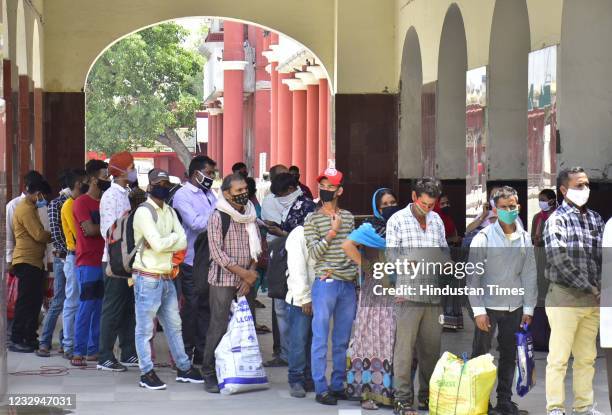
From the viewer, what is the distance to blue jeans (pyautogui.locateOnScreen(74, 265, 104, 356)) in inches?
440

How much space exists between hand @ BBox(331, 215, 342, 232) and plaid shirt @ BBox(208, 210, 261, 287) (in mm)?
899

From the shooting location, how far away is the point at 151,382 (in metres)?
10.0

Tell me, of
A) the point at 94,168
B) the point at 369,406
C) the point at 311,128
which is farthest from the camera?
the point at 311,128

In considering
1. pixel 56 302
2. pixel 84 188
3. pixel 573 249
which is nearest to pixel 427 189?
pixel 573 249

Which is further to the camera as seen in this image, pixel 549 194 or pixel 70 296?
pixel 549 194

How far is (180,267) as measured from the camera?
36.2ft

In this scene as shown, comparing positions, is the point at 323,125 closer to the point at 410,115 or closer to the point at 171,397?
the point at 410,115

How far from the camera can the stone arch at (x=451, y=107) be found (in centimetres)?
1727

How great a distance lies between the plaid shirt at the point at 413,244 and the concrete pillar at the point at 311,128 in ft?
66.3

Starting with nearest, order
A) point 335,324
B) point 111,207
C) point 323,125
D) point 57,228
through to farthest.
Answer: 1. point 335,324
2. point 111,207
3. point 57,228
4. point 323,125

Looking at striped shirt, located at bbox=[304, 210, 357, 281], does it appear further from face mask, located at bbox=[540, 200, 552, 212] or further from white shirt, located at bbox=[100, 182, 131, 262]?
face mask, located at bbox=[540, 200, 552, 212]

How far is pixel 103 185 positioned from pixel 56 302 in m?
1.35

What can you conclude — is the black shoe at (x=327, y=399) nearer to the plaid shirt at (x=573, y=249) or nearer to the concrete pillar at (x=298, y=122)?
the plaid shirt at (x=573, y=249)

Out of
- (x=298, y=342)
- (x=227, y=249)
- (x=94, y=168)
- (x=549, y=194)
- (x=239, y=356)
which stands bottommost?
(x=239, y=356)
